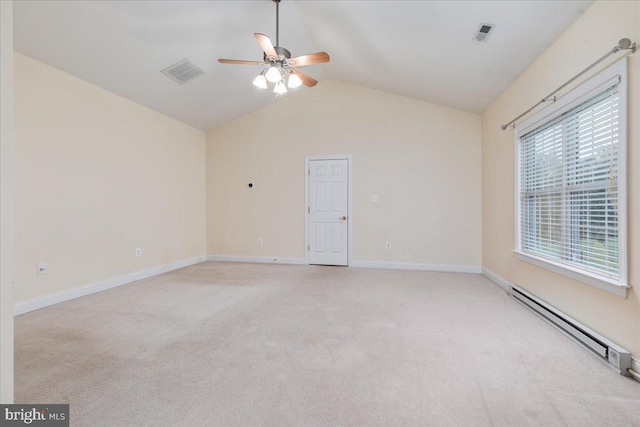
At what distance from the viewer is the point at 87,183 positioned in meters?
3.53

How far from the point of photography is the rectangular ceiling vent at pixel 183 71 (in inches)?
145

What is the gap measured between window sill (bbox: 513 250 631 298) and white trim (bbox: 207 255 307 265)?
3.60 m

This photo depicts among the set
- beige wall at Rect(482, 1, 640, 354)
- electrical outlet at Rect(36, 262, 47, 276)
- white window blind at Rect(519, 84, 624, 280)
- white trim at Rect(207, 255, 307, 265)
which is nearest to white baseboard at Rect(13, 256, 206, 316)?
electrical outlet at Rect(36, 262, 47, 276)

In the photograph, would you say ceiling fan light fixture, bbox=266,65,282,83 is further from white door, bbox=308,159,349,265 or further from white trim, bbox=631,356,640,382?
white trim, bbox=631,356,640,382

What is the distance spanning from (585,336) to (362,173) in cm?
368

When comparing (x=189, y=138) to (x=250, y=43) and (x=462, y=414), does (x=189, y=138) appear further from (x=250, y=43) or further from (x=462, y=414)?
(x=462, y=414)

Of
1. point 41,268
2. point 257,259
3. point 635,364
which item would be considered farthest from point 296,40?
point 635,364

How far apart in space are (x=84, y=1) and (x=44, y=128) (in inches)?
56.1

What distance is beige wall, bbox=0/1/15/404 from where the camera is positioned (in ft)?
2.98

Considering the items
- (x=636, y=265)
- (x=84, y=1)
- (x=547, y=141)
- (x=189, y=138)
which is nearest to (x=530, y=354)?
(x=636, y=265)

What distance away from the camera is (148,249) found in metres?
4.46

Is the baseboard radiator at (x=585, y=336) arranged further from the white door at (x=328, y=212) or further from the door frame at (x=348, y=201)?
the white door at (x=328, y=212)

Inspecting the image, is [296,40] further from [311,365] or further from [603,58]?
[311,365]

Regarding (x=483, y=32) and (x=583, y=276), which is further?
(x=483, y=32)
